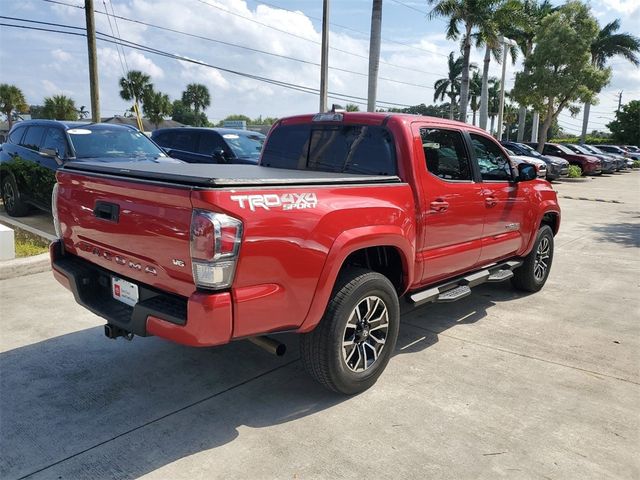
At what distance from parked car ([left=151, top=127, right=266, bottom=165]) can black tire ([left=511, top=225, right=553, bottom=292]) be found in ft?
20.7

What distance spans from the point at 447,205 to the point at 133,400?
2.76 meters

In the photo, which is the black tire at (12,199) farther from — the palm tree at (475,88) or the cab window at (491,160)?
the palm tree at (475,88)

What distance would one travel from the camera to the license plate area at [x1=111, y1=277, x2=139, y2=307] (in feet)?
10.2

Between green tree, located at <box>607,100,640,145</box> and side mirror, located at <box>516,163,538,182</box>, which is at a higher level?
green tree, located at <box>607,100,640,145</box>

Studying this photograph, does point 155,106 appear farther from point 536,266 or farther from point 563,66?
point 536,266

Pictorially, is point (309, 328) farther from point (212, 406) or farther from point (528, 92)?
point (528, 92)

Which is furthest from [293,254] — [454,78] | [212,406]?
[454,78]

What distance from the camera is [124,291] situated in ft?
10.5

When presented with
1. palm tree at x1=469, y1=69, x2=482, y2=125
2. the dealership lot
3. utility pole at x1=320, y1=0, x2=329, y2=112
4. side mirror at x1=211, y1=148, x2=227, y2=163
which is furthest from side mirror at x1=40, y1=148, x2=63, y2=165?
palm tree at x1=469, y1=69, x2=482, y2=125

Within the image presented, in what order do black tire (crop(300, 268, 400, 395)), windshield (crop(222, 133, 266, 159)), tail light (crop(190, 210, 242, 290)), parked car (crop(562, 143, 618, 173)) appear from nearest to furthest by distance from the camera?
tail light (crop(190, 210, 242, 290)) → black tire (crop(300, 268, 400, 395)) → windshield (crop(222, 133, 266, 159)) → parked car (crop(562, 143, 618, 173))

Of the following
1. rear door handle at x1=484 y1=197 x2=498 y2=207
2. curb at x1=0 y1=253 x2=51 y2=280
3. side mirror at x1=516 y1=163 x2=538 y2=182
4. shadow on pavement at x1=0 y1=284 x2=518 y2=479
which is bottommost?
shadow on pavement at x1=0 y1=284 x2=518 y2=479

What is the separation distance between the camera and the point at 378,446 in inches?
117

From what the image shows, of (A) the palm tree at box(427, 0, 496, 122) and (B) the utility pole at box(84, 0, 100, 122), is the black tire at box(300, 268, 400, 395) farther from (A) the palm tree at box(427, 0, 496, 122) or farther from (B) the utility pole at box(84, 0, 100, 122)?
(A) the palm tree at box(427, 0, 496, 122)

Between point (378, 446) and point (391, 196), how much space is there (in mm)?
1635
